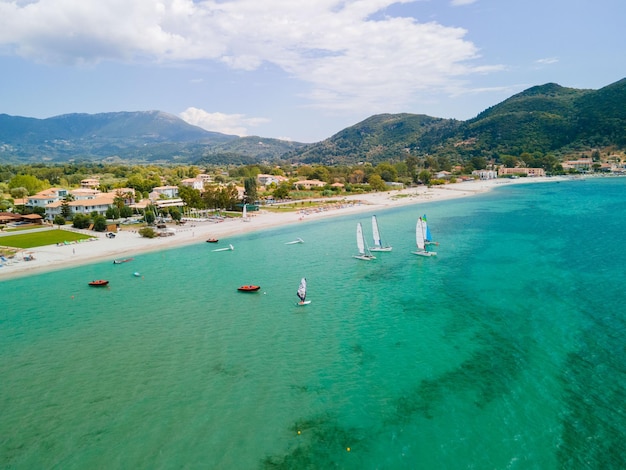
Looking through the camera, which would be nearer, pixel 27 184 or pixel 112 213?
pixel 112 213

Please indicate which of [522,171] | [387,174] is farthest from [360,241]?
[522,171]

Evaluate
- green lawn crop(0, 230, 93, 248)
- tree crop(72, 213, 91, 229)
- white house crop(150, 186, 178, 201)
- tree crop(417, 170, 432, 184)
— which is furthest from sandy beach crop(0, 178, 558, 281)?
tree crop(417, 170, 432, 184)

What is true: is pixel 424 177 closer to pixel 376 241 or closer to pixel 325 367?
pixel 376 241

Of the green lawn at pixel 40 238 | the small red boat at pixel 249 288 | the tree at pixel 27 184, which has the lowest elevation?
the small red boat at pixel 249 288

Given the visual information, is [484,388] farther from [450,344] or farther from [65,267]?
[65,267]

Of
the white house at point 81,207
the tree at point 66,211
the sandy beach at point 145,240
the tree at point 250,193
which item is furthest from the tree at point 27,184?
the tree at point 250,193

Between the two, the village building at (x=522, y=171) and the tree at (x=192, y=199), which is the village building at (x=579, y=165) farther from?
the tree at (x=192, y=199)

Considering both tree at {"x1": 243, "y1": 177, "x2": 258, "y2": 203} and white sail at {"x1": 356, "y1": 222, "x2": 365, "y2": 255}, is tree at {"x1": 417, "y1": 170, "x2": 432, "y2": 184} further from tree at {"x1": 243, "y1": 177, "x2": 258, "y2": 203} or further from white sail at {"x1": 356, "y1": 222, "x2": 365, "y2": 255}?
white sail at {"x1": 356, "y1": 222, "x2": 365, "y2": 255}

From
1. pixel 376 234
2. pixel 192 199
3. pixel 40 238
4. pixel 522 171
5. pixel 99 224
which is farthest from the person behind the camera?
pixel 522 171
